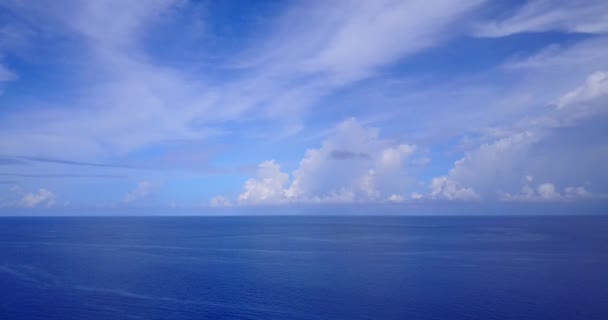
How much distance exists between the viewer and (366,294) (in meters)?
64.2

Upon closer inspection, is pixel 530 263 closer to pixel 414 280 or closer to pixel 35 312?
pixel 414 280

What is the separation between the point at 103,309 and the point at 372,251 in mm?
84739

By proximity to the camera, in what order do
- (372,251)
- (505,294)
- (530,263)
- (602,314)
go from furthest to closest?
(372,251)
(530,263)
(505,294)
(602,314)

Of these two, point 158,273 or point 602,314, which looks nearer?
point 602,314

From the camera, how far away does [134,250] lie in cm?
12656

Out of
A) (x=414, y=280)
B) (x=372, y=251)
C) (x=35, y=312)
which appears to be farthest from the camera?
(x=372, y=251)

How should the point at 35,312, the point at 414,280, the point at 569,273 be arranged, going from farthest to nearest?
1. the point at 569,273
2. the point at 414,280
3. the point at 35,312

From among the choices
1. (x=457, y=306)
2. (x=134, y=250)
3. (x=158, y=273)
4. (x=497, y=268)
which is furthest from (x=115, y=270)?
(x=497, y=268)

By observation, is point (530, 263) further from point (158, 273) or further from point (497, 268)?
point (158, 273)

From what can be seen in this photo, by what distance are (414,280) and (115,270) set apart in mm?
65521

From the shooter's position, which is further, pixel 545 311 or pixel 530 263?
pixel 530 263

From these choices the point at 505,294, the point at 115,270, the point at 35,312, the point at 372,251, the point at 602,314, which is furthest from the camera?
the point at 372,251

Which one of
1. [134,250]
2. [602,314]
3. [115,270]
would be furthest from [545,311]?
[134,250]

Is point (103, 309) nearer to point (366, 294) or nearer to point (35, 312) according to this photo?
point (35, 312)
